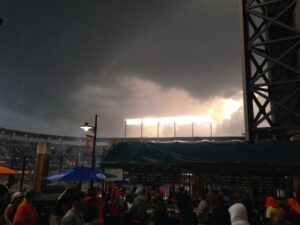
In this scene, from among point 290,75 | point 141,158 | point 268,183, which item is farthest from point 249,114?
point 141,158

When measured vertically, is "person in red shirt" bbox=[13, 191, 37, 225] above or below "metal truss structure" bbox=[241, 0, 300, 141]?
below

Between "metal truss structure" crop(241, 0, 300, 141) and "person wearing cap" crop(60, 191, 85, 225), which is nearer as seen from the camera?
"person wearing cap" crop(60, 191, 85, 225)

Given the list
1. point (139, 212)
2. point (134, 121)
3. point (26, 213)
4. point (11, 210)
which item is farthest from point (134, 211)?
point (134, 121)

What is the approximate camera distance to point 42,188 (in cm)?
1880

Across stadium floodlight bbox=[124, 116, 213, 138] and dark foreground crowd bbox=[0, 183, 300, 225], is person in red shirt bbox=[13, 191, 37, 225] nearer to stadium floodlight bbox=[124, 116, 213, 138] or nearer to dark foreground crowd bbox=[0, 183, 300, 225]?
dark foreground crowd bbox=[0, 183, 300, 225]

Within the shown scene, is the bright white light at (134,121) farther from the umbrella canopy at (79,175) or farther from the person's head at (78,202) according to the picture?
the person's head at (78,202)

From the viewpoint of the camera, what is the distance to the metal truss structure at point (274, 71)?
13.9 metres

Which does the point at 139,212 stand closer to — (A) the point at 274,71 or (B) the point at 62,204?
(B) the point at 62,204

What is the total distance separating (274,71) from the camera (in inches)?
606

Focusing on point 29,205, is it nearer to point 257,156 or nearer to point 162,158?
point 162,158

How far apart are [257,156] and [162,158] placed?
8.90 feet

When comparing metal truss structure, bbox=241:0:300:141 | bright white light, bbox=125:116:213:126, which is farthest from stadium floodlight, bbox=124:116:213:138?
metal truss structure, bbox=241:0:300:141

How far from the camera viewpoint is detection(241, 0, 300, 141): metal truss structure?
13.9 m

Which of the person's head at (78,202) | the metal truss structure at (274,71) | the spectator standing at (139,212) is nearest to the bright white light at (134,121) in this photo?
the metal truss structure at (274,71)
